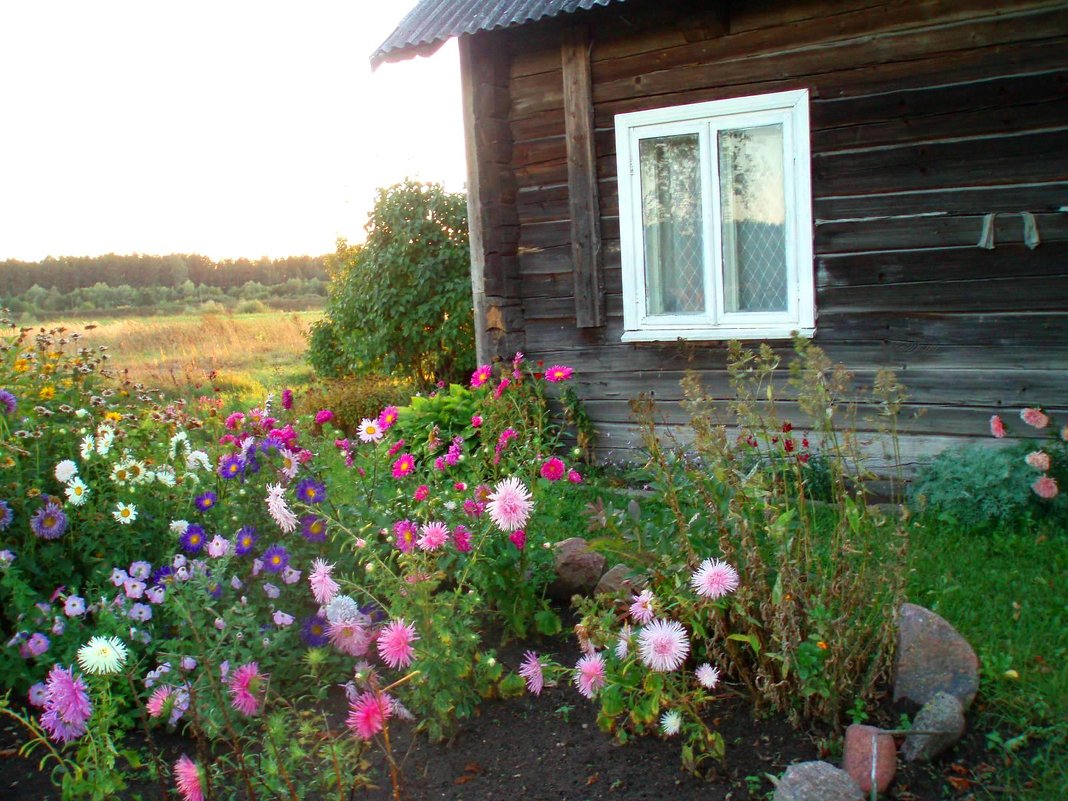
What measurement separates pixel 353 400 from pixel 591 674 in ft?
22.9

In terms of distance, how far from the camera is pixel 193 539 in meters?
3.25

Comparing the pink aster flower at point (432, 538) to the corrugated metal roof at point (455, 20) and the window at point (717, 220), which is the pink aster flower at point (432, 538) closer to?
the window at point (717, 220)

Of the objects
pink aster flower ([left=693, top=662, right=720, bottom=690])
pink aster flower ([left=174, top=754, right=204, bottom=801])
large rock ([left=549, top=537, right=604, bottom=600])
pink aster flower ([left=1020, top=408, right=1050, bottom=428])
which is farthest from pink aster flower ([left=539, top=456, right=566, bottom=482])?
pink aster flower ([left=1020, top=408, right=1050, bottom=428])

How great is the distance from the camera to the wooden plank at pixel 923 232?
15.6 feet

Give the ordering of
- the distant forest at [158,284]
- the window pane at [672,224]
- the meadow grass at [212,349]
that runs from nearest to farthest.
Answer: the window pane at [672,224]
the meadow grass at [212,349]
the distant forest at [158,284]

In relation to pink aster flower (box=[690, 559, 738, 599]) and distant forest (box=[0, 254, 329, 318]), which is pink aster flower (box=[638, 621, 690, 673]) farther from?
distant forest (box=[0, 254, 329, 318])

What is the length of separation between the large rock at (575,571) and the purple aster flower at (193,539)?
4.14 ft

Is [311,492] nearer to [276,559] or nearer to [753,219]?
[276,559]

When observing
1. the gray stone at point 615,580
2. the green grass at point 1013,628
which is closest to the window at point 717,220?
the green grass at point 1013,628

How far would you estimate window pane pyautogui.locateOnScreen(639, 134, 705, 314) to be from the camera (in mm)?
5812

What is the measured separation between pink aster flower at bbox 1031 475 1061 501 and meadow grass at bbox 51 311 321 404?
9572 mm

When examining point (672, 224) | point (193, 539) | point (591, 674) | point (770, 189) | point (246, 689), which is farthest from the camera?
point (672, 224)

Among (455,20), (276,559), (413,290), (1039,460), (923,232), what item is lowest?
(1039,460)

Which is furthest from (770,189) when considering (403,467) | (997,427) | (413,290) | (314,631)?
(413,290)
